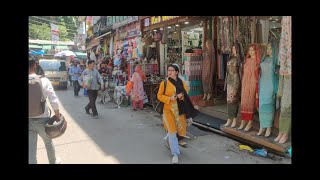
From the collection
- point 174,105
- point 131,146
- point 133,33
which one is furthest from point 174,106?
point 133,33

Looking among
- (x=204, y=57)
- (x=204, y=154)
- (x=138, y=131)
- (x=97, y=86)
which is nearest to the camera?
(x=204, y=154)

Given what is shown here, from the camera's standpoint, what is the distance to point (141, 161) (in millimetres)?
4824

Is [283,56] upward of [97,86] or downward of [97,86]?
upward

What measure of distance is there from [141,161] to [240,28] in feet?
13.4

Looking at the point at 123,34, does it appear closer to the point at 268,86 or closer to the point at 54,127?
the point at 268,86

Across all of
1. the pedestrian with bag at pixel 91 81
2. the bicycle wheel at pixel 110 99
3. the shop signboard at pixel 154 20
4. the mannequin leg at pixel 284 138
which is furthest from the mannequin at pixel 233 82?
the bicycle wheel at pixel 110 99

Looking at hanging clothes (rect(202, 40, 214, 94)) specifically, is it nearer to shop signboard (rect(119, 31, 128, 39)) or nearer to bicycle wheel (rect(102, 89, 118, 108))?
bicycle wheel (rect(102, 89, 118, 108))

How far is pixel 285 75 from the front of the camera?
16.0 ft

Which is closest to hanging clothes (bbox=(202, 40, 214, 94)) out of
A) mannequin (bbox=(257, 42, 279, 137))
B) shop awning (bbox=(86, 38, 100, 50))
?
mannequin (bbox=(257, 42, 279, 137))

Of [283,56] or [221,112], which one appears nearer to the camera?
[283,56]

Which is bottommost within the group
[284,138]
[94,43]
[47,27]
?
[284,138]

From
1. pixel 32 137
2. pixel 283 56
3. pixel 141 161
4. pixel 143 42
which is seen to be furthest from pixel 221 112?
pixel 143 42

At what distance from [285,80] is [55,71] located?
15.1m
